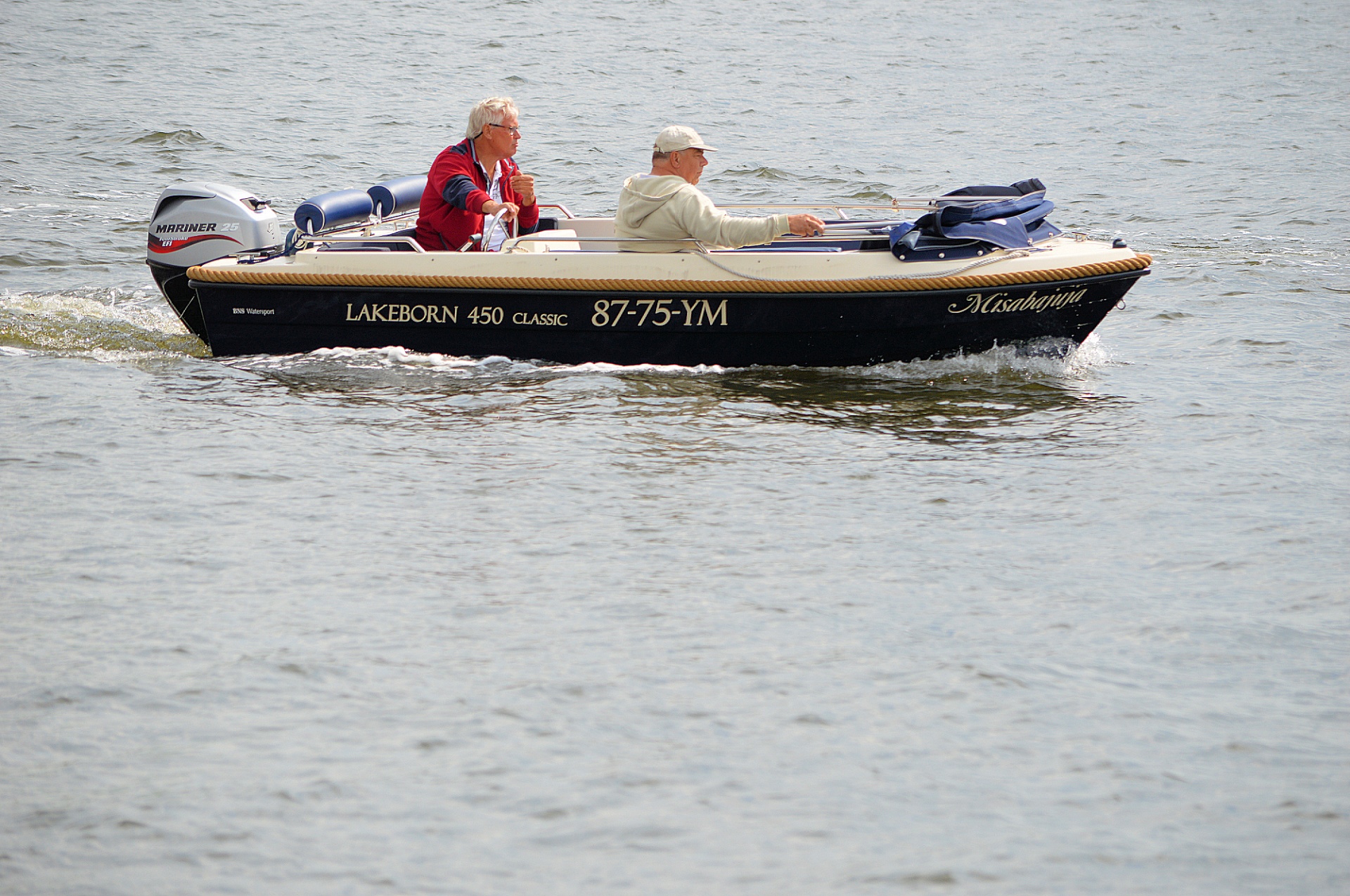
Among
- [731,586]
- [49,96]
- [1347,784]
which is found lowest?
[1347,784]

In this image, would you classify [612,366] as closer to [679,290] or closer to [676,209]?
[679,290]

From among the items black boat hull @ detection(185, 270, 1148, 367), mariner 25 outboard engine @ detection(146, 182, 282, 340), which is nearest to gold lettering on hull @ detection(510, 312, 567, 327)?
black boat hull @ detection(185, 270, 1148, 367)

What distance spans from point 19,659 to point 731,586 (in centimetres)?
243

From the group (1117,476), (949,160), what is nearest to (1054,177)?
(949,160)

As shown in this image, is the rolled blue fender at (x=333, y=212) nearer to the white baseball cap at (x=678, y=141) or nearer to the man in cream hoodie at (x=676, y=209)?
the man in cream hoodie at (x=676, y=209)

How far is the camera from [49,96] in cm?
2005

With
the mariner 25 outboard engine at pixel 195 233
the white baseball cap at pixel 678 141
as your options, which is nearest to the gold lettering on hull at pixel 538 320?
the white baseball cap at pixel 678 141

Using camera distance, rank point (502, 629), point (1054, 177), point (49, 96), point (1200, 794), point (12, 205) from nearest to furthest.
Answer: point (1200, 794), point (502, 629), point (12, 205), point (1054, 177), point (49, 96)

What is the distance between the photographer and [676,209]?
7.74 m

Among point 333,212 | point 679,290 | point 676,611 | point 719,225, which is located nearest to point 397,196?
point 333,212

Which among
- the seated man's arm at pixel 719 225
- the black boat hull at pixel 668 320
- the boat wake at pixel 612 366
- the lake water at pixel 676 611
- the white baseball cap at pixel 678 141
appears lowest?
the lake water at pixel 676 611

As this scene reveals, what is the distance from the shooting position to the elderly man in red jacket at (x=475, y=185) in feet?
26.0

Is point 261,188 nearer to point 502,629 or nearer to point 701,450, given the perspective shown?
point 701,450

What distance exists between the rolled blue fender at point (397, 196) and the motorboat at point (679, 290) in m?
0.35
